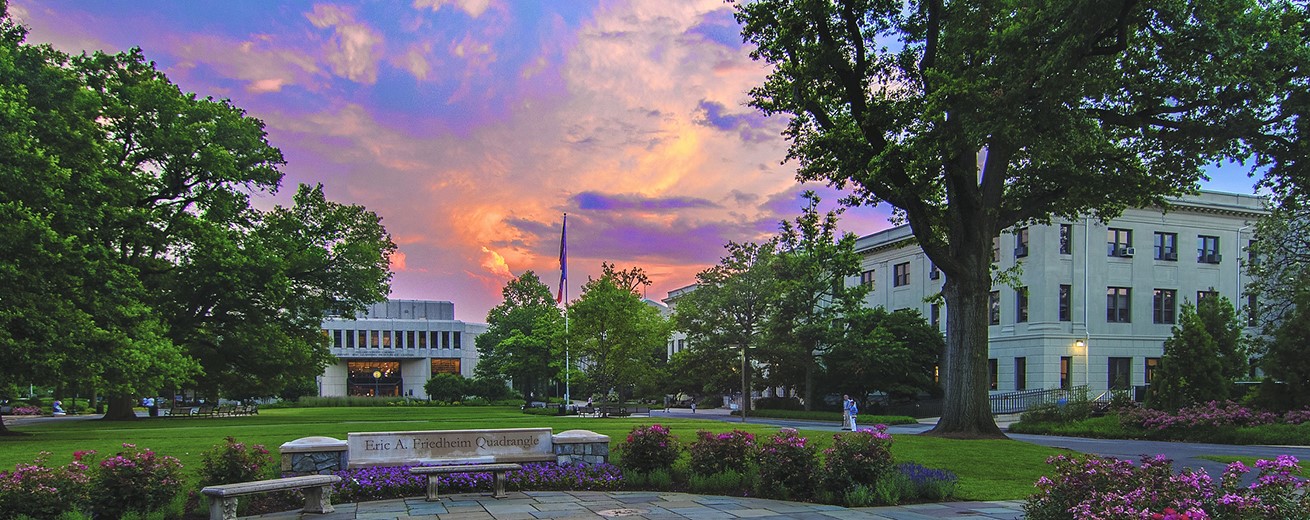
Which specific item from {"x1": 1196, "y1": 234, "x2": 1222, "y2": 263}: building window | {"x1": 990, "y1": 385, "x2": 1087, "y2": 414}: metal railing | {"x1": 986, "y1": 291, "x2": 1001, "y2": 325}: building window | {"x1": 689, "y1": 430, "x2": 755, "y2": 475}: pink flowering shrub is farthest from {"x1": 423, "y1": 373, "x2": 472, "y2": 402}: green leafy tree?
{"x1": 689, "y1": 430, "x2": 755, "y2": 475}: pink flowering shrub

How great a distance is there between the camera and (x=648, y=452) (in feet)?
44.5

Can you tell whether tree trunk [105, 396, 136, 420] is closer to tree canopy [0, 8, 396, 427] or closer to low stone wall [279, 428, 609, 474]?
tree canopy [0, 8, 396, 427]

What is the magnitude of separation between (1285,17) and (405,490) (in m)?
19.9

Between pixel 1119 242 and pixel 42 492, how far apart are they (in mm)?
49122

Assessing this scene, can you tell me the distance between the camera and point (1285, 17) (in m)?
18.2

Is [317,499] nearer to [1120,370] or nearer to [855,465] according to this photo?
[855,465]

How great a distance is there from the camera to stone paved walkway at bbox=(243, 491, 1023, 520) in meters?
10.3

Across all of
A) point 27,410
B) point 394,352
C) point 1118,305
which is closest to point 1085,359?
point 1118,305

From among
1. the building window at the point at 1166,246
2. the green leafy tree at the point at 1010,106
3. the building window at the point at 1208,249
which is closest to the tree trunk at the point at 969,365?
the green leafy tree at the point at 1010,106

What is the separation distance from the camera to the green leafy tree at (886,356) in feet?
145

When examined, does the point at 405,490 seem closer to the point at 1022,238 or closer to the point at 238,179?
the point at 238,179

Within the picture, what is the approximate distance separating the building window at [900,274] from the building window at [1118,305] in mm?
12499

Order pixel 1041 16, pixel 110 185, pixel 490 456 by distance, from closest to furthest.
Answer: pixel 490 456 < pixel 1041 16 < pixel 110 185

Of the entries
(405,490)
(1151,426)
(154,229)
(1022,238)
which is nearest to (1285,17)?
(1151,426)
